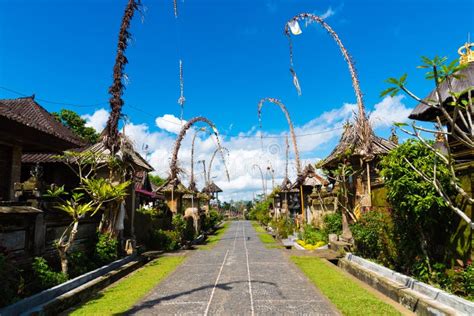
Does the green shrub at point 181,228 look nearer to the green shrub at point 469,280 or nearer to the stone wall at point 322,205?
the stone wall at point 322,205

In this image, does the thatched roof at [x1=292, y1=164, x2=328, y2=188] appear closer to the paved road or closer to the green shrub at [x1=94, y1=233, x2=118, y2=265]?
the paved road

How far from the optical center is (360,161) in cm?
1373

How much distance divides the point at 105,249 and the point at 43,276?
3456mm

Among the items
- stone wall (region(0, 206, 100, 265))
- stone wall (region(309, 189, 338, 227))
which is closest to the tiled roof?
stone wall (region(0, 206, 100, 265))

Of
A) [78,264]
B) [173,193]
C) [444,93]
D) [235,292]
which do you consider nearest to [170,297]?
[235,292]

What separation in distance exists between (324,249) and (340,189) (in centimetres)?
294

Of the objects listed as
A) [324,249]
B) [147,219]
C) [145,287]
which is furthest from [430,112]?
[147,219]

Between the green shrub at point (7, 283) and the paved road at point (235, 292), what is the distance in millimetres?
2097

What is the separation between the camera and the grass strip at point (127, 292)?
6910 millimetres

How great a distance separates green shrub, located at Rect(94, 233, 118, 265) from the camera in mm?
10930

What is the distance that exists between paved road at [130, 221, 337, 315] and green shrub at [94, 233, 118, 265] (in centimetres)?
226

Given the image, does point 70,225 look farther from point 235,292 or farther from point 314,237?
point 314,237

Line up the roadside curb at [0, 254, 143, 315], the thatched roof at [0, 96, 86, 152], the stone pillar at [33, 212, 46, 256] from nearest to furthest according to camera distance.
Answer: the roadside curb at [0, 254, 143, 315] < the stone pillar at [33, 212, 46, 256] < the thatched roof at [0, 96, 86, 152]

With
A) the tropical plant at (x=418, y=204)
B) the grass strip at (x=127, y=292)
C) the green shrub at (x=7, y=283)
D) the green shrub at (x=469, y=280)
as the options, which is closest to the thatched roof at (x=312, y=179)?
the grass strip at (x=127, y=292)
